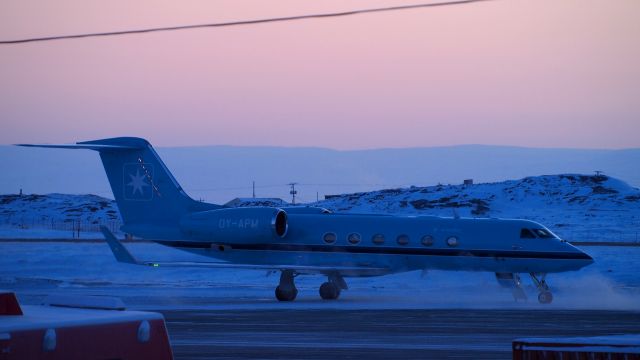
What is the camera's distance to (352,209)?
8619 centimetres

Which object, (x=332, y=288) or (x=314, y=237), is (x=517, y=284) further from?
(x=314, y=237)

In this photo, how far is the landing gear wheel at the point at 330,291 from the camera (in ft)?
90.3

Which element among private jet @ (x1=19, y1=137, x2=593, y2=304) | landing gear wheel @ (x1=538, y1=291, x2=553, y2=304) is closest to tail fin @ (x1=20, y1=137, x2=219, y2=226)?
private jet @ (x1=19, y1=137, x2=593, y2=304)

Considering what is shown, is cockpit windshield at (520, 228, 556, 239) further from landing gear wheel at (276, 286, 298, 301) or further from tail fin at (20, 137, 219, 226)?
tail fin at (20, 137, 219, 226)

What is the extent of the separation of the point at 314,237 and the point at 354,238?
108 cm

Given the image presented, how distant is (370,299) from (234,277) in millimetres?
9475

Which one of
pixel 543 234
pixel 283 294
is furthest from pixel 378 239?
pixel 543 234

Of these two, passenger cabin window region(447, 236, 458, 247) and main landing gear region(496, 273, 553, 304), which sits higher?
passenger cabin window region(447, 236, 458, 247)

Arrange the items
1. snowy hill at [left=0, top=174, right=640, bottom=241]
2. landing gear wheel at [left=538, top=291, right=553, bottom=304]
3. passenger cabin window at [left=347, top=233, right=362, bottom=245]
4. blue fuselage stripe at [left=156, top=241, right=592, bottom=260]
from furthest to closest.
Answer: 1. snowy hill at [left=0, top=174, right=640, bottom=241]
2. passenger cabin window at [left=347, top=233, right=362, bottom=245]
3. blue fuselage stripe at [left=156, top=241, right=592, bottom=260]
4. landing gear wheel at [left=538, top=291, right=553, bottom=304]

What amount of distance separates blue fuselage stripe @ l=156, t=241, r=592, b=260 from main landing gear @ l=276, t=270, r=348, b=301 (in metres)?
0.79

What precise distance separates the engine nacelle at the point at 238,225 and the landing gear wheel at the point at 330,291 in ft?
5.90

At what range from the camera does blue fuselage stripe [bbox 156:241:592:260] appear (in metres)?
26.3

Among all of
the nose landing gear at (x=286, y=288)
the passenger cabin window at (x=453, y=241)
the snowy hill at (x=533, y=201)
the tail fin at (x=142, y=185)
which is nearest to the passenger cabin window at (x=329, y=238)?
the nose landing gear at (x=286, y=288)

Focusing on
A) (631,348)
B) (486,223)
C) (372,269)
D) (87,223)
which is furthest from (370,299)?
(87,223)
